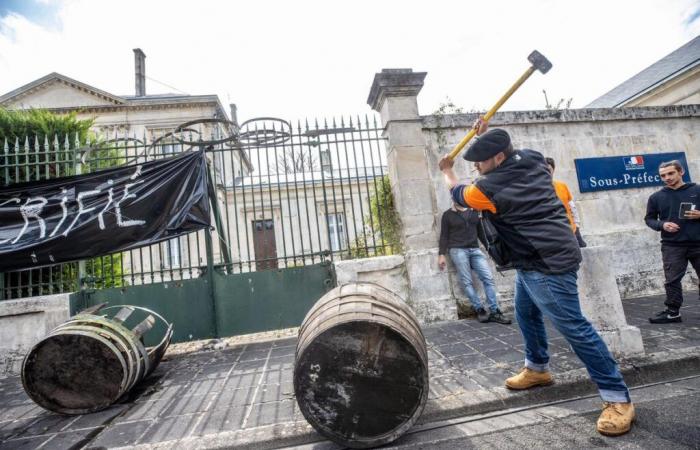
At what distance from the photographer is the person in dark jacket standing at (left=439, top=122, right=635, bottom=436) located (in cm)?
232

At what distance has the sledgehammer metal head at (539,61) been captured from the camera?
275 cm

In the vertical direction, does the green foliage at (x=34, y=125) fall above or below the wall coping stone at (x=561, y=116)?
above

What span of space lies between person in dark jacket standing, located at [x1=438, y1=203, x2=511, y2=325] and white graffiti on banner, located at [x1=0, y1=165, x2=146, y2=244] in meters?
4.64

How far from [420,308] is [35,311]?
5824 millimetres

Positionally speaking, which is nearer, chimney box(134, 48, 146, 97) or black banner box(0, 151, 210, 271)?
black banner box(0, 151, 210, 271)

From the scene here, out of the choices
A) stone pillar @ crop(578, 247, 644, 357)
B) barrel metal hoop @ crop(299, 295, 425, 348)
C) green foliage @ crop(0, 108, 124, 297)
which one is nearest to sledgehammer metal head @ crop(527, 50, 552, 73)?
stone pillar @ crop(578, 247, 644, 357)

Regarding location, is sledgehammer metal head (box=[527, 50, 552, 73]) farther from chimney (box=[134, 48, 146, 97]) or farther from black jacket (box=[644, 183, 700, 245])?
chimney (box=[134, 48, 146, 97])

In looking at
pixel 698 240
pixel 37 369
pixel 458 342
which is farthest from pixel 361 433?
pixel 698 240

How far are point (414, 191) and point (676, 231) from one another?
3.50m

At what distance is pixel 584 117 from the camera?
6527 millimetres

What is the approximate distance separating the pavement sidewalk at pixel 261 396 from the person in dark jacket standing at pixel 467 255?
0.80 meters

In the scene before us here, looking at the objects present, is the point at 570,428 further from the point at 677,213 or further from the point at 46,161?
the point at 46,161

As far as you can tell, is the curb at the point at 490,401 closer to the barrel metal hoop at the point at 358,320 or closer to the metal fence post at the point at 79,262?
the barrel metal hoop at the point at 358,320

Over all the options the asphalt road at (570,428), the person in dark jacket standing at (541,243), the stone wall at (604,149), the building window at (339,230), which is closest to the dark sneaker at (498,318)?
the stone wall at (604,149)
